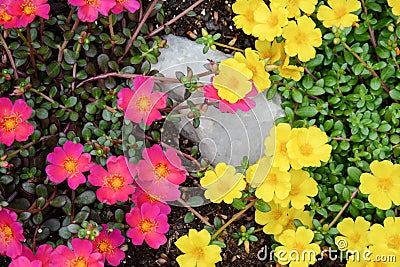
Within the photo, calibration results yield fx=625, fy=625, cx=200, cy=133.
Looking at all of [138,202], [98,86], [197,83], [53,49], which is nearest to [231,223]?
[138,202]

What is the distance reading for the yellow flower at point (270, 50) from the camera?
2.51 m

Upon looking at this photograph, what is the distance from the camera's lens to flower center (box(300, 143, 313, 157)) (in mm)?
2293

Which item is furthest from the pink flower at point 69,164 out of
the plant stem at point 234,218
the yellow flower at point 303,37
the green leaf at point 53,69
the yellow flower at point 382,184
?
the yellow flower at point 382,184

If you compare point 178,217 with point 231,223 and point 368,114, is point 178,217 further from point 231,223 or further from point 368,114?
point 368,114

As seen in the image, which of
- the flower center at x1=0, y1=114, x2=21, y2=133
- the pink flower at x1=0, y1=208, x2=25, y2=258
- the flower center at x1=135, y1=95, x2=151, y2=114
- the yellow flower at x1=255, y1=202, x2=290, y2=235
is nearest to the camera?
the pink flower at x1=0, y1=208, x2=25, y2=258

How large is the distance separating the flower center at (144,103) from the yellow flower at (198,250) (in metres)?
0.48

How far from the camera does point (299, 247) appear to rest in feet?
7.54

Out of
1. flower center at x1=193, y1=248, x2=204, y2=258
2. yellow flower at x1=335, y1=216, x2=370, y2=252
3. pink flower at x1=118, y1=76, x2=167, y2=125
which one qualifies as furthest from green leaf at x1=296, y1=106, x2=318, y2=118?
flower center at x1=193, y1=248, x2=204, y2=258

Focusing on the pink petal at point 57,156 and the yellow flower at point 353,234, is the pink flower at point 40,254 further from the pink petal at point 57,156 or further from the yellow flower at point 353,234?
the yellow flower at point 353,234

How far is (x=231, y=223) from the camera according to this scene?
253cm

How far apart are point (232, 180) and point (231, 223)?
28 cm

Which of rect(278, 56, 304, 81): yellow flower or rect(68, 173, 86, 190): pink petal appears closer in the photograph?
rect(68, 173, 86, 190): pink petal

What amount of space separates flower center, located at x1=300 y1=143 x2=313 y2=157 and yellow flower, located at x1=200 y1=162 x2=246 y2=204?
0.24m

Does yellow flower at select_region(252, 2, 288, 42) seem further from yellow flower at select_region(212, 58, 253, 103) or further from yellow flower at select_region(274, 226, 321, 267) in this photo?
yellow flower at select_region(274, 226, 321, 267)
